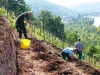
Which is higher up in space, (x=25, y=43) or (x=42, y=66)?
(x=25, y=43)

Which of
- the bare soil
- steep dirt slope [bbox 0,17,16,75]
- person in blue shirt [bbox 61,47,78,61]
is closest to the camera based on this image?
steep dirt slope [bbox 0,17,16,75]

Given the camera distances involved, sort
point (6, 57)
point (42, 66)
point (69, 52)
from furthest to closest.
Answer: point (69, 52)
point (42, 66)
point (6, 57)

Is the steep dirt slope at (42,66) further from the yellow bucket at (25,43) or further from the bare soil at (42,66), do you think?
the yellow bucket at (25,43)

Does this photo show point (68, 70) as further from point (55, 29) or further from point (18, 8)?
point (55, 29)

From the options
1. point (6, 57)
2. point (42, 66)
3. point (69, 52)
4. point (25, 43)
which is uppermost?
point (6, 57)

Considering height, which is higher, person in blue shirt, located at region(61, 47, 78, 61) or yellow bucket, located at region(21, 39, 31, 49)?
yellow bucket, located at region(21, 39, 31, 49)

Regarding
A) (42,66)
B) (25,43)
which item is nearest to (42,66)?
(42,66)

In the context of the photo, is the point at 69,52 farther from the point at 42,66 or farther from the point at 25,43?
the point at 42,66

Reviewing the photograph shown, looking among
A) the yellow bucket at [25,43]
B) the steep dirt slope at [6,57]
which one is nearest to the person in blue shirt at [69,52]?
the yellow bucket at [25,43]

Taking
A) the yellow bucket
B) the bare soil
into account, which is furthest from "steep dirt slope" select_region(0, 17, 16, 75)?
the yellow bucket

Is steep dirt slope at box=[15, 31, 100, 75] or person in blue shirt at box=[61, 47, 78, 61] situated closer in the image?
steep dirt slope at box=[15, 31, 100, 75]

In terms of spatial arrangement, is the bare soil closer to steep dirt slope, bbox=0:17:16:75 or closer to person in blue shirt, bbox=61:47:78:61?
person in blue shirt, bbox=61:47:78:61

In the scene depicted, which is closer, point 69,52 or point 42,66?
point 42,66

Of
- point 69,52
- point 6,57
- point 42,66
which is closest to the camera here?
point 6,57
